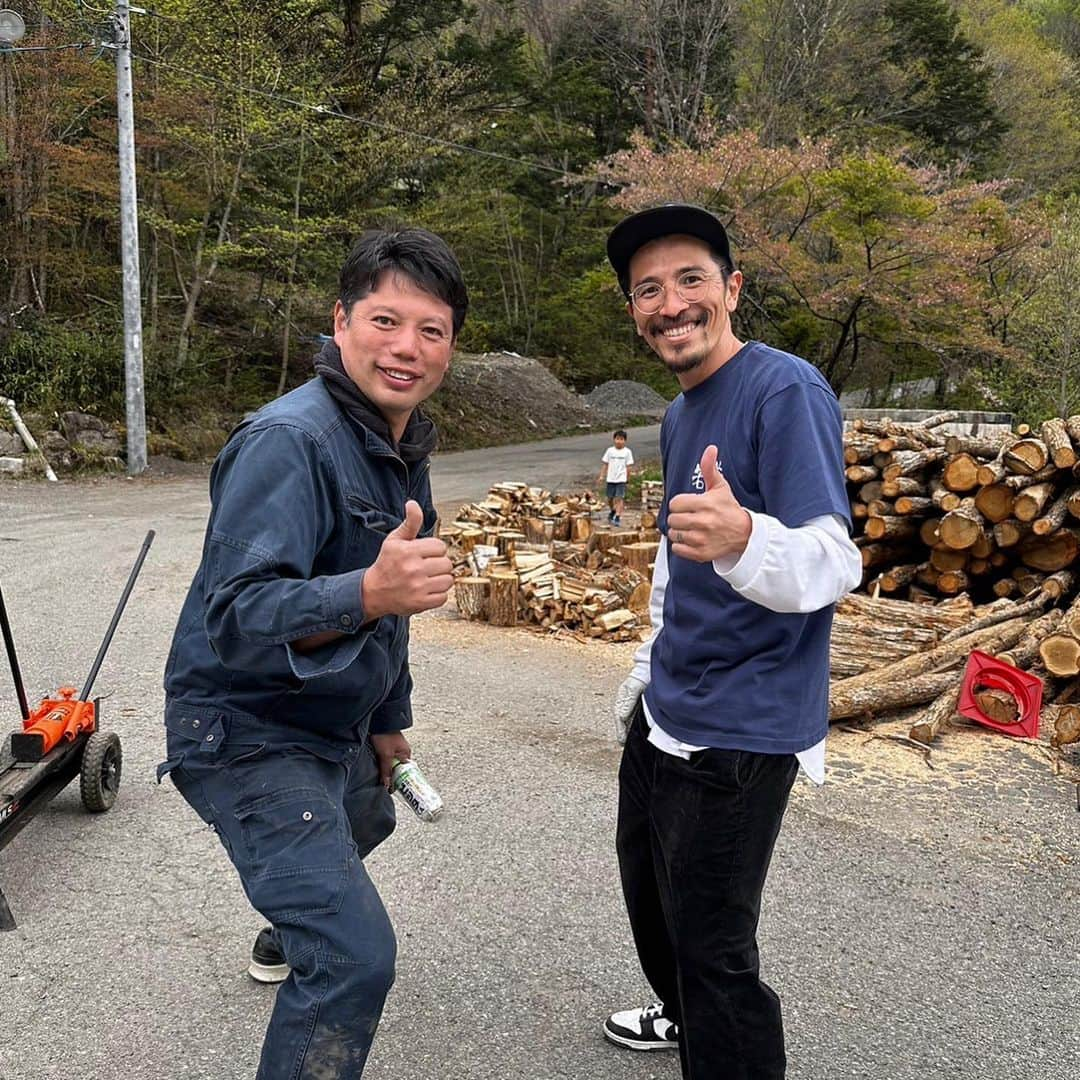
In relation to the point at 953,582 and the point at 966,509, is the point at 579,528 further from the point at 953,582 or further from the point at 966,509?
the point at 966,509

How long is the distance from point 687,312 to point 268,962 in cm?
220

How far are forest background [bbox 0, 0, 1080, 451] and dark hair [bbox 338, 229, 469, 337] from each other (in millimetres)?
13515

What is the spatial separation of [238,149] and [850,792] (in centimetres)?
1610

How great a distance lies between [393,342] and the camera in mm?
2014

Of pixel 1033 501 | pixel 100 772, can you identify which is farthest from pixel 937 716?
pixel 100 772

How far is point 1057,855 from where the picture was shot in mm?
3799

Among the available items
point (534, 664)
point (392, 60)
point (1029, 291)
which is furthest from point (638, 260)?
point (392, 60)

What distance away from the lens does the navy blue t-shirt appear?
189 cm

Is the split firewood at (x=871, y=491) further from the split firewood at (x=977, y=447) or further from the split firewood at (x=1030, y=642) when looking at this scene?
the split firewood at (x=1030, y=642)

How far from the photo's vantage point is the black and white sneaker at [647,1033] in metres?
2.60

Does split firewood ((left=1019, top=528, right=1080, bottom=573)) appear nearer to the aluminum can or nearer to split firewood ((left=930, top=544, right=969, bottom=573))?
split firewood ((left=930, top=544, right=969, bottom=573))

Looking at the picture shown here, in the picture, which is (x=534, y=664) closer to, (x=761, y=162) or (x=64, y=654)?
(x=64, y=654)

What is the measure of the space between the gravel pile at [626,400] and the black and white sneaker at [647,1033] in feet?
83.2

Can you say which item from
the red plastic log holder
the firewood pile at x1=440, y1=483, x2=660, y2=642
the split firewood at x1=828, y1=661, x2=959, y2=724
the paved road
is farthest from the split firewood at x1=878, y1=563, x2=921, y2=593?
the paved road
